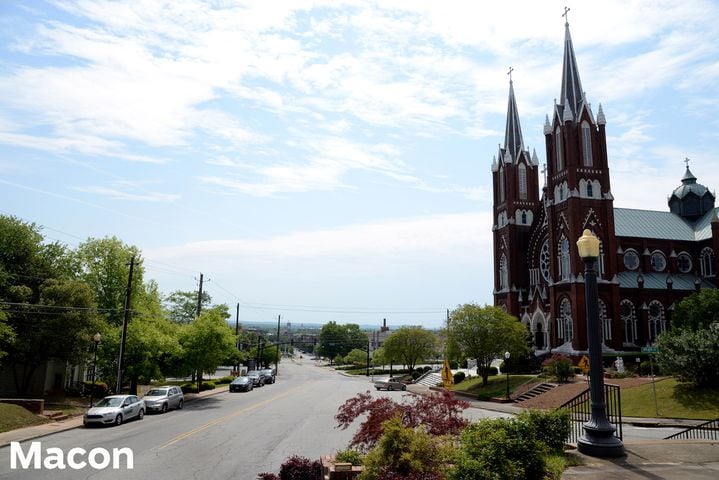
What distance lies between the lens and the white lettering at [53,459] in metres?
14.6

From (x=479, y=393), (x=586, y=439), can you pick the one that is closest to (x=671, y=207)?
(x=479, y=393)

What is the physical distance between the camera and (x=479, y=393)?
41000 mm

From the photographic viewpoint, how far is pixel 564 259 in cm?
5228

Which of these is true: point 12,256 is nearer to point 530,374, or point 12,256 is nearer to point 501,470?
point 501,470

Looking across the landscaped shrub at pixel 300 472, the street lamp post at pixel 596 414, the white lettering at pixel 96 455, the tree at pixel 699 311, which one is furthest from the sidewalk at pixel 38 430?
the tree at pixel 699 311

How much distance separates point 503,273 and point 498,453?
5619 cm

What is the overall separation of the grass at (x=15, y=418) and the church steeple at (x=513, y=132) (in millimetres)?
54346

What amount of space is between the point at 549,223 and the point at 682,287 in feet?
51.9

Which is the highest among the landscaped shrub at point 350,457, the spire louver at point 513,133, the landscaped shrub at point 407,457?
the spire louver at point 513,133

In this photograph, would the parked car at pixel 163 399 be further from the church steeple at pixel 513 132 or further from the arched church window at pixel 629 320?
the church steeple at pixel 513 132

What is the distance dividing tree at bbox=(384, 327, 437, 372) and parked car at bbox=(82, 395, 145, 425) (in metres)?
42.5

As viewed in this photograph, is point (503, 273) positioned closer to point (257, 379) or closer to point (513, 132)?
point (513, 132)

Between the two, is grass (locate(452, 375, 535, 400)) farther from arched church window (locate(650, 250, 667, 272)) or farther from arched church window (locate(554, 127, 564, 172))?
arched church window (locate(650, 250, 667, 272))

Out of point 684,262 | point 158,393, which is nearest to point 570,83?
point 684,262
